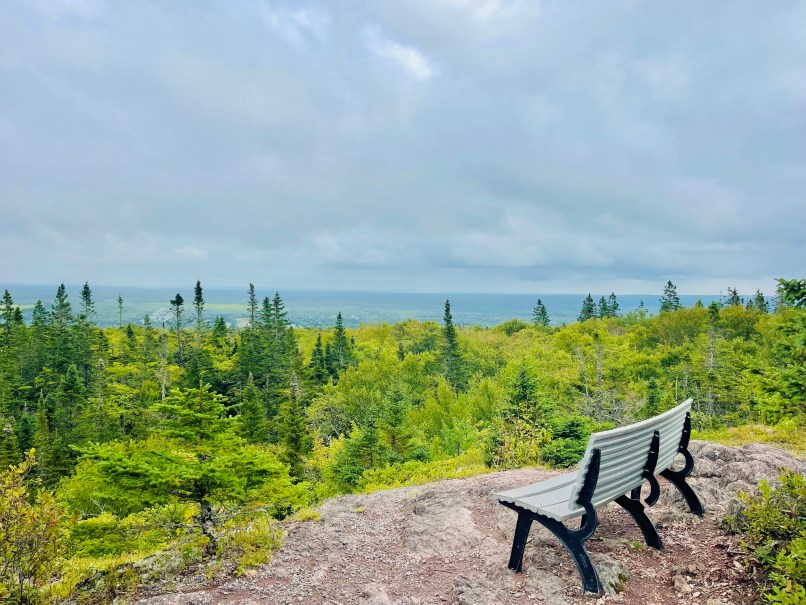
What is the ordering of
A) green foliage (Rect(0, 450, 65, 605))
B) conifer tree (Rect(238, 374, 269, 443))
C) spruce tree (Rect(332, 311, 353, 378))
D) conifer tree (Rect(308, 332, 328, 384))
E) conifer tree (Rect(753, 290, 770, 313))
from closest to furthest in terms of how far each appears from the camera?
1. green foliage (Rect(0, 450, 65, 605))
2. conifer tree (Rect(238, 374, 269, 443))
3. conifer tree (Rect(308, 332, 328, 384))
4. spruce tree (Rect(332, 311, 353, 378))
5. conifer tree (Rect(753, 290, 770, 313))

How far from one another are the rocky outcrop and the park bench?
1.06 ft

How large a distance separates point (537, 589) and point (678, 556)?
1.65 meters

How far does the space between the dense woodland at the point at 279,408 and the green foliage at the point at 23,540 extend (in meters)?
0.02

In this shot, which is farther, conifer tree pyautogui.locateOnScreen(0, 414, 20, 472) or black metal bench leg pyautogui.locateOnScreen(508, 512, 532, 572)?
conifer tree pyautogui.locateOnScreen(0, 414, 20, 472)

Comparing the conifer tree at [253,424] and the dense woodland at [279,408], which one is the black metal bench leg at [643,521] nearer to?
the dense woodland at [279,408]

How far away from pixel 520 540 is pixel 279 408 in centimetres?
4547

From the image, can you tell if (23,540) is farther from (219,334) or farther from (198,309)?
(219,334)

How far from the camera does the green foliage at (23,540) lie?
3654 mm

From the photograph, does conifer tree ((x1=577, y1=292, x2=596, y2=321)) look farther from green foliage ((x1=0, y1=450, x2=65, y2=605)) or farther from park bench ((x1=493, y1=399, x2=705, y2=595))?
green foliage ((x1=0, y1=450, x2=65, y2=605))

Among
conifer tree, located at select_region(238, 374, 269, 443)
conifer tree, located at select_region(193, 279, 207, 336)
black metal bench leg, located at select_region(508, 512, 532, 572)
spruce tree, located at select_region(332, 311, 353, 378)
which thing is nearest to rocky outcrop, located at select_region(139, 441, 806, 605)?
black metal bench leg, located at select_region(508, 512, 532, 572)

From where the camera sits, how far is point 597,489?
439cm

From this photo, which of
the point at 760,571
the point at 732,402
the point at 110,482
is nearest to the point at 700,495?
the point at 760,571

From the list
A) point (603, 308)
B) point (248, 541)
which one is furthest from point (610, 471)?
point (603, 308)

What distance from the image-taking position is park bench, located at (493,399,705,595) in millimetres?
4320
